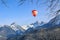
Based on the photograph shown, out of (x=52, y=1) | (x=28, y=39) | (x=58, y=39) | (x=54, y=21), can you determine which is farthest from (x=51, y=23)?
(x=28, y=39)

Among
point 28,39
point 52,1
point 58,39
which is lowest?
point 52,1

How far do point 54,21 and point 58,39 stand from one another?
7573 centimetres

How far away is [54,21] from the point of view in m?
6.94

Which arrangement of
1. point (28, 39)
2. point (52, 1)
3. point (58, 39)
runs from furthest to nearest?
point (28, 39)
point (58, 39)
point (52, 1)

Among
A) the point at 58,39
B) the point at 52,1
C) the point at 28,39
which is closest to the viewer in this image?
the point at 52,1

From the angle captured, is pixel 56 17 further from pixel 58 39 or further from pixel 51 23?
pixel 58 39

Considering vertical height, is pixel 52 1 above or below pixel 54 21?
above

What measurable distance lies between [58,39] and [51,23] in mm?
75583

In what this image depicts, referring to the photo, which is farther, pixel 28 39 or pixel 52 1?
pixel 28 39

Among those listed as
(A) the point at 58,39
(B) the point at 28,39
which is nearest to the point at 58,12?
(A) the point at 58,39

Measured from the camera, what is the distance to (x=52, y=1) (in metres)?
6.72

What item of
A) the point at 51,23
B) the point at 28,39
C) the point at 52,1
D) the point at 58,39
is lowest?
the point at 51,23

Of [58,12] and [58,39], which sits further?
[58,39]

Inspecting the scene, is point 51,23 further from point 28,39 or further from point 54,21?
point 28,39
